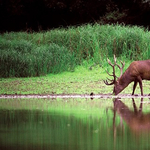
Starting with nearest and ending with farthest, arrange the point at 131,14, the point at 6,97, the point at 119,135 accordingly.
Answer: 1. the point at 119,135
2. the point at 6,97
3. the point at 131,14

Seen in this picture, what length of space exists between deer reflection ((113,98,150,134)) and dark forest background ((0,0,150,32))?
20319 millimetres

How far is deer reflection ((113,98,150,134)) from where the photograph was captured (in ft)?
34.4

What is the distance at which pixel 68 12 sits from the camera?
37656 mm

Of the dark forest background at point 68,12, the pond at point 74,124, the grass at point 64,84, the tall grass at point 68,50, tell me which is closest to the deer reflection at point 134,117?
the pond at point 74,124

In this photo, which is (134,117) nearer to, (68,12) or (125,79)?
(125,79)

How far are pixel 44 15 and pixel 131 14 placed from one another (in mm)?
6393

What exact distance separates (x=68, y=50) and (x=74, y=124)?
1397cm

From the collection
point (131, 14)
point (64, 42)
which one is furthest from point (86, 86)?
point (131, 14)

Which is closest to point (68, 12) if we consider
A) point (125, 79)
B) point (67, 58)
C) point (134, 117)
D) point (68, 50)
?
Answer: point (68, 50)

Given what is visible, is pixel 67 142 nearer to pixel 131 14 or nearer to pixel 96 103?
pixel 96 103

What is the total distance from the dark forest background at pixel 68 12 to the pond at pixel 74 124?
19.4 m

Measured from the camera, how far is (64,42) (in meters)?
26.0

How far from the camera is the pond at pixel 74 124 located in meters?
8.83

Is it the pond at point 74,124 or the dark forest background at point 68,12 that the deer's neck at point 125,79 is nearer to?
the pond at point 74,124
